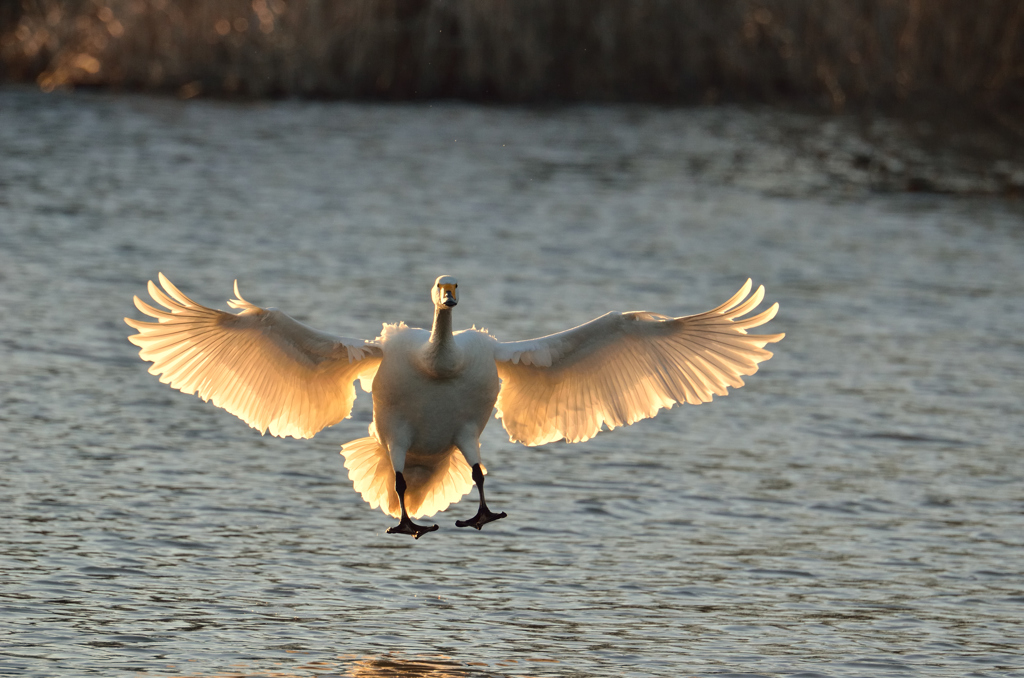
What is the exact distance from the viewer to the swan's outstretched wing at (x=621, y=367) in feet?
29.8

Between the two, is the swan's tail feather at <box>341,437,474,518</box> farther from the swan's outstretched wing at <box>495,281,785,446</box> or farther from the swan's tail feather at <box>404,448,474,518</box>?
the swan's outstretched wing at <box>495,281,785,446</box>

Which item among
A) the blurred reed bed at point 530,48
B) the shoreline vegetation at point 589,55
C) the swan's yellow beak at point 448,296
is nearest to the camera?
the swan's yellow beak at point 448,296

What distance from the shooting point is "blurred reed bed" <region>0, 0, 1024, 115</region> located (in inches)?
1067

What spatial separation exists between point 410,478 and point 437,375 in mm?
1036

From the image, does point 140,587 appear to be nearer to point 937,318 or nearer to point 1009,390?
point 1009,390

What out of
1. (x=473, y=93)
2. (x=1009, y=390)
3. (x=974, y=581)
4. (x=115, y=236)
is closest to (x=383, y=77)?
(x=473, y=93)

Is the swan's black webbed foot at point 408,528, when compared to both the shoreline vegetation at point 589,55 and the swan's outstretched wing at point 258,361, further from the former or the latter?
the shoreline vegetation at point 589,55

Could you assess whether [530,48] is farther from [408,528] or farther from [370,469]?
[408,528]

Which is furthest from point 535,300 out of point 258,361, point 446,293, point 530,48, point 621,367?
point 530,48

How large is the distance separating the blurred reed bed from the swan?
18144 mm

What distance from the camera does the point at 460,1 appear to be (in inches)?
1067

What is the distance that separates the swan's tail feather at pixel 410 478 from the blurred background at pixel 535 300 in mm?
571

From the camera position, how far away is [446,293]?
8375 mm

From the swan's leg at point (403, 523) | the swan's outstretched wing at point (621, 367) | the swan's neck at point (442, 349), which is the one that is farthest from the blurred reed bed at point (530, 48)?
the swan's neck at point (442, 349)
